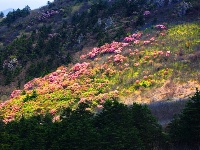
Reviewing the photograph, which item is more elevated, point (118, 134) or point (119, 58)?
point (119, 58)

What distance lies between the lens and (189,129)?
1552cm

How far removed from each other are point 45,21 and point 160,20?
33.8 metres

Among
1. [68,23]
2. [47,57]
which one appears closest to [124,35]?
[47,57]

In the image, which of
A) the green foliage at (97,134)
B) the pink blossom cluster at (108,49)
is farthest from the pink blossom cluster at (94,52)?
the green foliage at (97,134)

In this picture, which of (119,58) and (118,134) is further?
(119,58)

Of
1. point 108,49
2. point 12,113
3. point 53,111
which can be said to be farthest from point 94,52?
point 12,113

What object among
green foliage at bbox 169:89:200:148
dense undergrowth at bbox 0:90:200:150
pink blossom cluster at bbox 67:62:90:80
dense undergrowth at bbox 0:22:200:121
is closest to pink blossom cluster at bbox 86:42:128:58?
dense undergrowth at bbox 0:22:200:121

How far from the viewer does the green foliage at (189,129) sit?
1538 centimetres

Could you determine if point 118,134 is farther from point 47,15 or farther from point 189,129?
point 47,15

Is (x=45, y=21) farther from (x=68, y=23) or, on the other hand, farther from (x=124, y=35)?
(x=124, y=35)

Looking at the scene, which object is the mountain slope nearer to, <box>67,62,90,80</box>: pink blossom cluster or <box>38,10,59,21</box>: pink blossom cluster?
<box>67,62,90,80</box>: pink blossom cluster

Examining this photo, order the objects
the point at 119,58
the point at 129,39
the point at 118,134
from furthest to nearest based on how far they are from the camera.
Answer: the point at 129,39, the point at 119,58, the point at 118,134

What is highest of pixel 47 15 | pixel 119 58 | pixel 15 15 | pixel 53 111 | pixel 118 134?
pixel 15 15

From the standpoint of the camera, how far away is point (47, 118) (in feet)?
72.9
